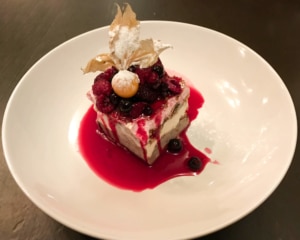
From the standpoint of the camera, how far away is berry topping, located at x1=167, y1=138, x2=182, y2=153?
185cm

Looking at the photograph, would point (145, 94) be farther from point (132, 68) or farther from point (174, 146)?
point (174, 146)

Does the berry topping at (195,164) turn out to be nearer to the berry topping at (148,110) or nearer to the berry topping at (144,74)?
the berry topping at (148,110)

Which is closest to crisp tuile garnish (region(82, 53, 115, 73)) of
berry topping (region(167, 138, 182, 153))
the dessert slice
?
the dessert slice

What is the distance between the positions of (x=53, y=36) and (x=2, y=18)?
463mm

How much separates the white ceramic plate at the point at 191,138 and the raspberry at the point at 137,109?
354 mm

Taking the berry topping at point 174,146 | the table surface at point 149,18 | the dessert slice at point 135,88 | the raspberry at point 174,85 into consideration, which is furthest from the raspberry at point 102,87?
the table surface at point 149,18

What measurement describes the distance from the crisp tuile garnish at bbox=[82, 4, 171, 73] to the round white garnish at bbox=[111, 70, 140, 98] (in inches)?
3.0

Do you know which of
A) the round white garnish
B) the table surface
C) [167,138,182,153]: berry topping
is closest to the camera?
the round white garnish

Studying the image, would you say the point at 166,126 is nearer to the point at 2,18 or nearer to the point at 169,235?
the point at 169,235

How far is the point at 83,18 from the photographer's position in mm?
2588

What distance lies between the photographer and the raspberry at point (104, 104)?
1680 mm

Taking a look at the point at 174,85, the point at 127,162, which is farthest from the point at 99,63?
the point at 127,162

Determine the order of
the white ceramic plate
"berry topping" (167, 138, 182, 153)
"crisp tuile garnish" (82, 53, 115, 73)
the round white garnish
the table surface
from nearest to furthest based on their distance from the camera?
the white ceramic plate
the round white garnish
"crisp tuile garnish" (82, 53, 115, 73)
"berry topping" (167, 138, 182, 153)
the table surface

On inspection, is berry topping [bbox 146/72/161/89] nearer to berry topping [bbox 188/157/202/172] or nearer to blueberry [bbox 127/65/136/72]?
blueberry [bbox 127/65/136/72]
